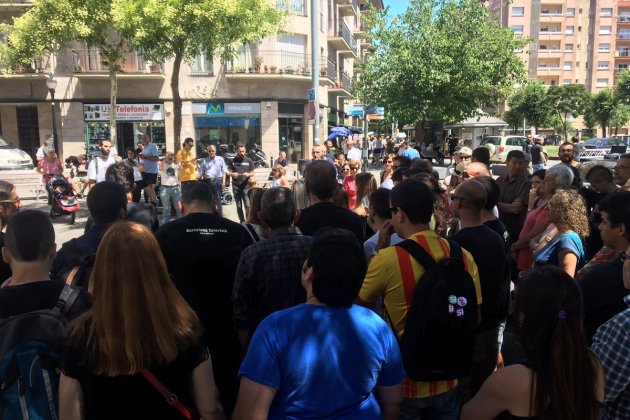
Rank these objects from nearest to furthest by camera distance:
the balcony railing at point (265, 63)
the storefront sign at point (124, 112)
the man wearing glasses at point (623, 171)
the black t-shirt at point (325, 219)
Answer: the black t-shirt at point (325, 219)
the man wearing glasses at point (623, 171)
the balcony railing at point (265, 63)
the storefront sign at point (124, 112)

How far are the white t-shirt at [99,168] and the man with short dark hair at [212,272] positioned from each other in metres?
8.47

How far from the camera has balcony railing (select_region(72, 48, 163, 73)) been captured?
83.7 ft

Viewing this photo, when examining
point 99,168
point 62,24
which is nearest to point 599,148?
point 62,24

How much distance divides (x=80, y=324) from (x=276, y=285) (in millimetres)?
1297

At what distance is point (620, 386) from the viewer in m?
2.11

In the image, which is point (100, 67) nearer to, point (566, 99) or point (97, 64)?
point (97, 64)

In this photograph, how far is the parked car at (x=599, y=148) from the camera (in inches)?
1198

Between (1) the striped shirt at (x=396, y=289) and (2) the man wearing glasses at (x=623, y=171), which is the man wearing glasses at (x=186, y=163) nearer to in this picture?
(2) the man wearing glasses at (x=623, y=171)

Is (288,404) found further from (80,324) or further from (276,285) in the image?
(276,285)

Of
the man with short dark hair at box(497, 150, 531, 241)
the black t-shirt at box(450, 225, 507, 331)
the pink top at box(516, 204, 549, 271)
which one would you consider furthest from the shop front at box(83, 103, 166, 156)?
the black t-shirt at box(450, 225, 507, 331)

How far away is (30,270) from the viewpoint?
2395 mm

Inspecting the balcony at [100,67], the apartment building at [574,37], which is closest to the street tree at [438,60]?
the balcony at [100,67]

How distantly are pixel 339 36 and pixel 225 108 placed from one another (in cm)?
1084

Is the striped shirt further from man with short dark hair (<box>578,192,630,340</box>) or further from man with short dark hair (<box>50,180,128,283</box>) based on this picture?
man with short dark hair (<box>50,180,128,283</box>)
